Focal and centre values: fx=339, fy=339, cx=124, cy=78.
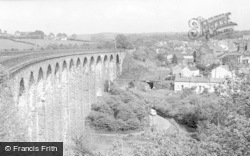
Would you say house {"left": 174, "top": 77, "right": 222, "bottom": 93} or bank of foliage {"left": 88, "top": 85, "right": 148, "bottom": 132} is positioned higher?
house {"left": 174, "top": 77, "right": 222, "bottom": 93}

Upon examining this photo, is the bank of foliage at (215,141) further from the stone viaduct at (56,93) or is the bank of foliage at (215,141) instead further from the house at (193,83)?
the house at (193,83)

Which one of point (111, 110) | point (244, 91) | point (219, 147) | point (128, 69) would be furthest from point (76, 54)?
point (128, 69)

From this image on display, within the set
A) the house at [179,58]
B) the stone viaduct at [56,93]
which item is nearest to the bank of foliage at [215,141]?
the stone viaduct at [56,93]

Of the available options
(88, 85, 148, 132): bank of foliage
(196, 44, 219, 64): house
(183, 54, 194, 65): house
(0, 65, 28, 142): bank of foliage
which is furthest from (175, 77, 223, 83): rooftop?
(0, 65, 28, 142): bank of foliage

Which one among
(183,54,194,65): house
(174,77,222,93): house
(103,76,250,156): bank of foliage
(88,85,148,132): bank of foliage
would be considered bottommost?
(88,85,148,132): bank of foliage

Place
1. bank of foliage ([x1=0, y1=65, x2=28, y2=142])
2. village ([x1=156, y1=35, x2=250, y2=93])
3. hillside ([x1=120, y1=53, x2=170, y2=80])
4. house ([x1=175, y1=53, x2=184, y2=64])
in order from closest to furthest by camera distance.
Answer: bank of foliage ([x1=0, y1=65, x2=28, y2=142]), village ([x1=156, y1=35, x2=250, y2=93]), hillside ([x1=120, y1=53, x2=170, y2=80]), house ([x1=175, y1=53, x2=184, y2=64])

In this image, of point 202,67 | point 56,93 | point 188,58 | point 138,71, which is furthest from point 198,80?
point 56,93

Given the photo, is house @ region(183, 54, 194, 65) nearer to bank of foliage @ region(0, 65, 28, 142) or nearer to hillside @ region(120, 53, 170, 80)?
hillside @ region(120, 53, 170, 80)

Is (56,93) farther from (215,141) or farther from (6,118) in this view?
(215,141)
